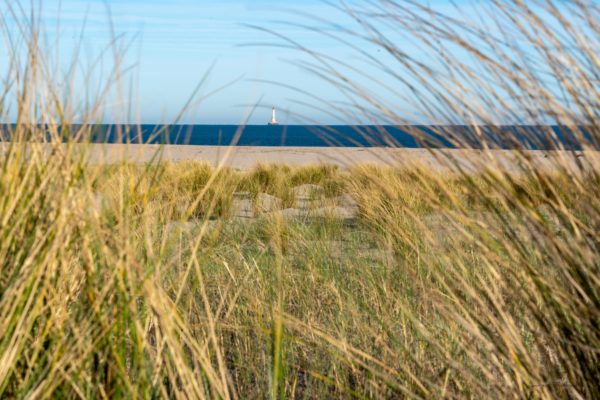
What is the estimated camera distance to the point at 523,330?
7.09ft

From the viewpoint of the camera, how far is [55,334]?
1.13 meters

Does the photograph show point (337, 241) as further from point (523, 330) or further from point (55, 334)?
point (55, 334)

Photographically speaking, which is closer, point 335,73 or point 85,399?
point 85,399

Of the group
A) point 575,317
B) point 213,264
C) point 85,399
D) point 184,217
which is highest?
point 184,217

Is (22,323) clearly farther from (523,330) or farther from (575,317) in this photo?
(523,330)

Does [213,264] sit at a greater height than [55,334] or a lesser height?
lesser

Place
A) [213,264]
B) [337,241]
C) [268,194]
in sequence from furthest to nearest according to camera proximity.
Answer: [268,194] < [337,241] < [213,264]

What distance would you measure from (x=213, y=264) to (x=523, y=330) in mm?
1636

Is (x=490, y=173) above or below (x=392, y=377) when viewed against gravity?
above

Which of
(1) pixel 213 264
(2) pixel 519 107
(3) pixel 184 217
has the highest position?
(2) pixel 519 107

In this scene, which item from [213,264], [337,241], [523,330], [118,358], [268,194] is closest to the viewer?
[118,358]

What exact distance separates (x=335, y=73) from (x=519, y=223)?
418 millimetres

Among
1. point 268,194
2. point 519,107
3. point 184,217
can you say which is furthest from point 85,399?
point 268,194

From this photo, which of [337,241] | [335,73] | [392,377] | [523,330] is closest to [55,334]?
[335,73]
